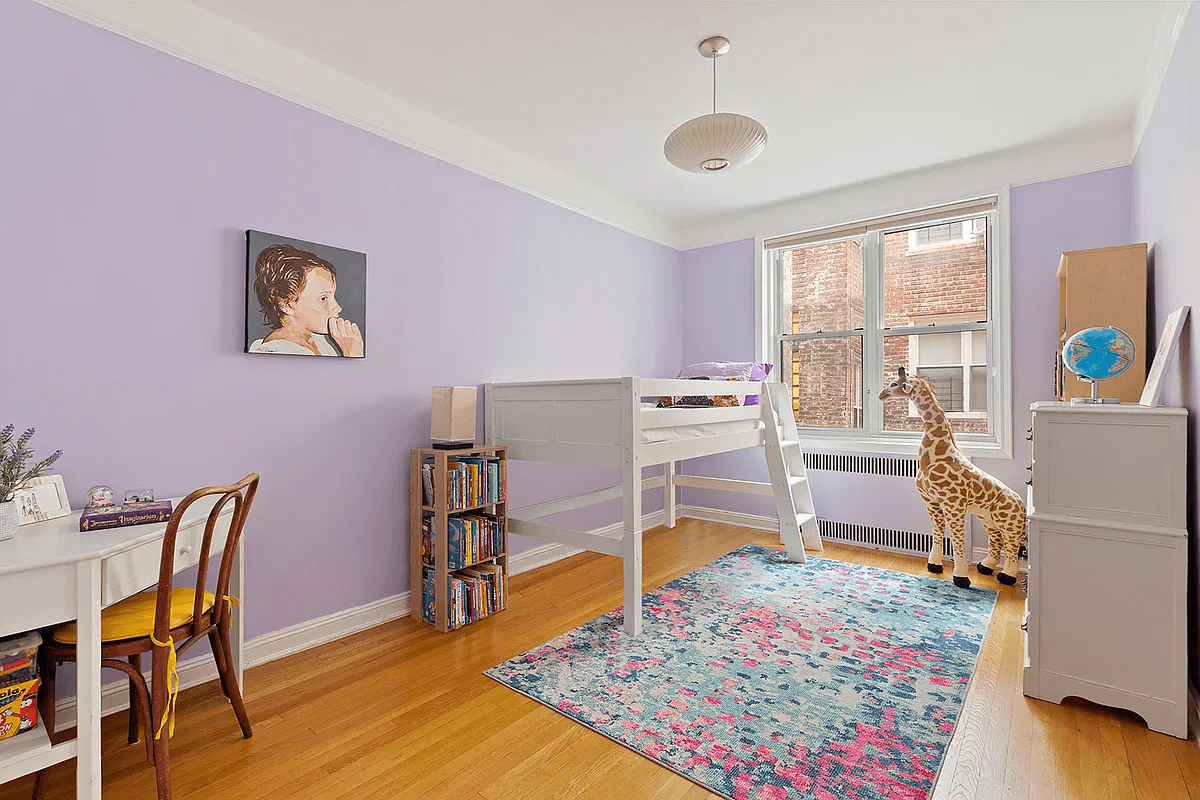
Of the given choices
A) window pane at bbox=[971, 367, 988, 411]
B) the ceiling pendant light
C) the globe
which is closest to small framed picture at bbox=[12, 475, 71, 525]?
the ceiling pendant light

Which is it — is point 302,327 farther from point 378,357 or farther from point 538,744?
point 538,744

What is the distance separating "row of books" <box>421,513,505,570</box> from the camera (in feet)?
8.81

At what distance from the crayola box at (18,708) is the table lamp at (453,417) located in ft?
5.26

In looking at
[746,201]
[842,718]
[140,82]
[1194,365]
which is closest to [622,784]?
[842,718]

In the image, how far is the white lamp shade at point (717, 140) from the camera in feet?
7.47

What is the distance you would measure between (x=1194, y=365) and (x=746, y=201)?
2.88 meters

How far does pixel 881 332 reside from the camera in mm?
4102

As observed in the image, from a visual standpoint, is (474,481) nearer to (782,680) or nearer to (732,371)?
(782,680)

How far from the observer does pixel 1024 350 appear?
3.45 metres

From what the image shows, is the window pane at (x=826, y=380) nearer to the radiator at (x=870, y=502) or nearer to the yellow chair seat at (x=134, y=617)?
the radiator at (x=870, y=502)

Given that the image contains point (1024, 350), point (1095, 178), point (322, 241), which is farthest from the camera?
point (1024, 350)

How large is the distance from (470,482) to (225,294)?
126 cm

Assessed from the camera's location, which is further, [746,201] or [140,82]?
[746,201]

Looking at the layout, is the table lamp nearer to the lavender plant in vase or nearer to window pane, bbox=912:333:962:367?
the lavender plant in vase
